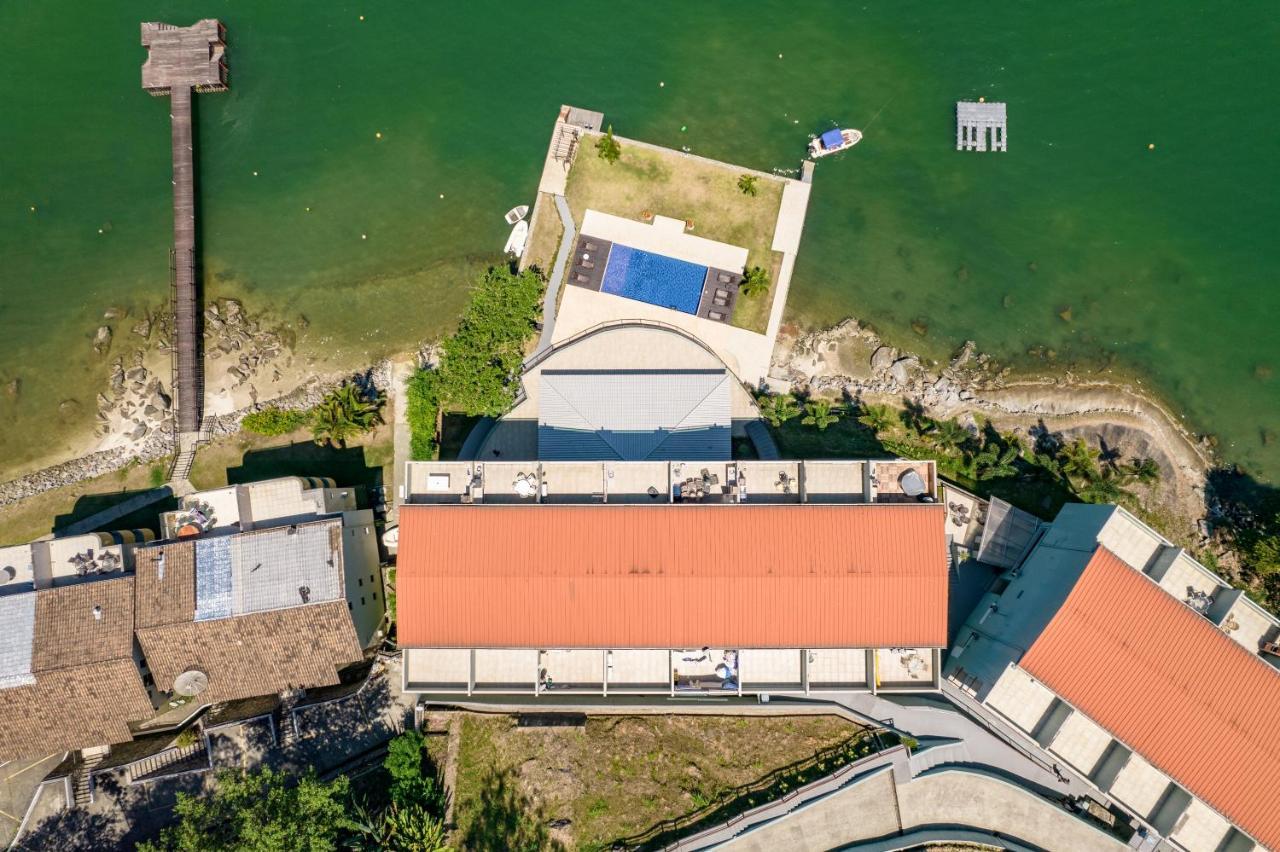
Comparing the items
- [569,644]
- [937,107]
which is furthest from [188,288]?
[937,107]

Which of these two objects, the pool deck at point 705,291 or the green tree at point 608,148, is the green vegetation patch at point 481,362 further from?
the green tree at point 608,148

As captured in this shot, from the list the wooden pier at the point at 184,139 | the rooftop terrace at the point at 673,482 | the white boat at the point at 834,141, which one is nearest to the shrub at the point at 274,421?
the wooden pier at the point at 184,139

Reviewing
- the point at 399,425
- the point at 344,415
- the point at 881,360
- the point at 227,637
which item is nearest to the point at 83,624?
the point at 227,637

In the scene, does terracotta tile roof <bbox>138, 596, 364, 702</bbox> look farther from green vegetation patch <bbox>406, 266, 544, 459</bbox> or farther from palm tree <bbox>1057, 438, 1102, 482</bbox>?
palm tree <bbox>1057, 438, 1102, 482</bbox>

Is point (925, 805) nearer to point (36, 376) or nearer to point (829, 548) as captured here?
point (829, 548)

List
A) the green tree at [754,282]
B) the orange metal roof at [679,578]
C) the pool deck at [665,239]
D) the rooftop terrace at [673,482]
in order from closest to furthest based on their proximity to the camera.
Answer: the orange metal roof at [679,578]
the rooftop terrace at [673,482]
the green tree at [754,282]
the pool deck at [665,239]

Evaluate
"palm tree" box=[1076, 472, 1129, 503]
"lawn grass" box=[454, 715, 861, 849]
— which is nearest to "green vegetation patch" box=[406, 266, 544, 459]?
"lawn grass" box=[454, 715, 861, 849]
